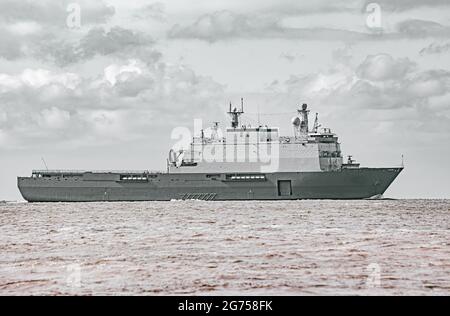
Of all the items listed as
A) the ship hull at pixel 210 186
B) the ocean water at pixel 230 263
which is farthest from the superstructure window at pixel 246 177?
the ocean water at pixel 230 263

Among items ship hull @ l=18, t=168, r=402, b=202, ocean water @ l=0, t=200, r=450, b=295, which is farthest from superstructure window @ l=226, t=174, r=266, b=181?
ocean water @ l=0, t=200, r=450, b=295

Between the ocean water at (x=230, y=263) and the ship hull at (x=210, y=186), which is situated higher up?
the ship hull at (x=210, y=186)

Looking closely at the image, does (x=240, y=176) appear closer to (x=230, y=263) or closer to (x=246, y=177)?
(x=246, y=177)

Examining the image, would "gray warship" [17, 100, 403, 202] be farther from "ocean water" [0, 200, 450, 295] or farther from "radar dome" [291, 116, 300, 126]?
"ocean water" [0, 200, 450, 295]

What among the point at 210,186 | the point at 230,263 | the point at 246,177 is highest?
the point at 246,177

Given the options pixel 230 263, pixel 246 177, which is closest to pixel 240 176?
pixel 246 177

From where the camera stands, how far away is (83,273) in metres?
20.1

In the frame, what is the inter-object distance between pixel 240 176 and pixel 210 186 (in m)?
3.62

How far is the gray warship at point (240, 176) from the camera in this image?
8669 centimetres

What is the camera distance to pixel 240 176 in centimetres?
8831

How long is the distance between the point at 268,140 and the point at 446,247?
62668mm

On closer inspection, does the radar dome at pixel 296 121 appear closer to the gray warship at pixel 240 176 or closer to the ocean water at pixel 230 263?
the gray warship at pixel 240 176

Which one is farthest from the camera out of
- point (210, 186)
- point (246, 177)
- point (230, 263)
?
point (210, 186)
